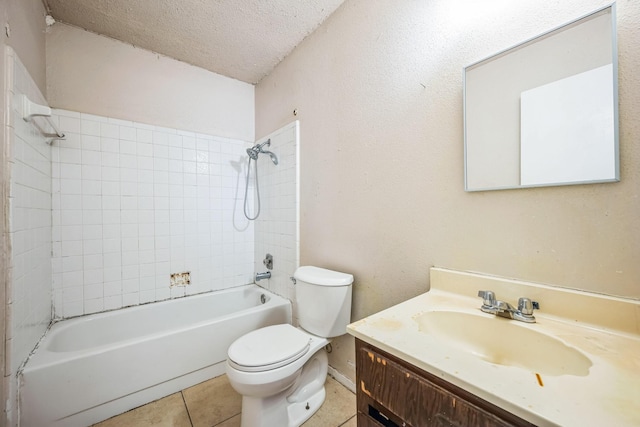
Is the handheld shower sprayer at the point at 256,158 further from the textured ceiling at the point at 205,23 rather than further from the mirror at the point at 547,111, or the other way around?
the mirror at the point at 547,111

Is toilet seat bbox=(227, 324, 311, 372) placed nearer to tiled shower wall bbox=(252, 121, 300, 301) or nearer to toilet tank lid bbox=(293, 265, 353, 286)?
toilet tank lid bbox=(293, 265, 353, 286)

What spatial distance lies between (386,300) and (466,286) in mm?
420

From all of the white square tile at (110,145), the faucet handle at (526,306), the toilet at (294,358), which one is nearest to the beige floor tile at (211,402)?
the toilet at (294,358)

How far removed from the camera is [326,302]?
53.7 inches

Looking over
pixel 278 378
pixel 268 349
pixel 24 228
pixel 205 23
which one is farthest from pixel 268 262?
pixel 205 23

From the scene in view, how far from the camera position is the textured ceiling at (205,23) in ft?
4.92

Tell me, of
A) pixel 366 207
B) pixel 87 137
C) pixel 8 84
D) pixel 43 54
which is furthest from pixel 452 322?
pixel 43 54

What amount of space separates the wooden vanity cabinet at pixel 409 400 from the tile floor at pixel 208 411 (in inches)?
29.7

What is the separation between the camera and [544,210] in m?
0.82

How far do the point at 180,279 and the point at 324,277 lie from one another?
1.36 meters

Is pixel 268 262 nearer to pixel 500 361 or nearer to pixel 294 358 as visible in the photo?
pixel 294 358

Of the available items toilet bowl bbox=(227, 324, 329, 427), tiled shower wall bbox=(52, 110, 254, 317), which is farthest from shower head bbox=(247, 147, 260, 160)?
toilet bowl bbox=(227, 324, 329, 427)

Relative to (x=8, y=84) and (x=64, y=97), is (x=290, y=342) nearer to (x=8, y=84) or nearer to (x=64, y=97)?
(x=8, y=84)

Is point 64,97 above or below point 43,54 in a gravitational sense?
below
